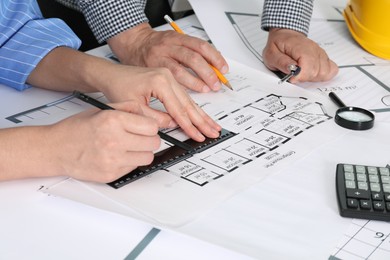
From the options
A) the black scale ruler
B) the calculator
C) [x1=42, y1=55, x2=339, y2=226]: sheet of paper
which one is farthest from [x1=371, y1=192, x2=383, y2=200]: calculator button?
the black scale ruler

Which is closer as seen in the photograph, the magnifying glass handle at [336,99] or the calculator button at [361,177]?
the calculator button at [361,177]

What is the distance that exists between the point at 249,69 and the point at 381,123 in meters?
0.32

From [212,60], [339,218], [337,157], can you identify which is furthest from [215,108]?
[339,218]

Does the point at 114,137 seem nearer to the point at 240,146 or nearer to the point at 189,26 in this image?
the point at 240,146

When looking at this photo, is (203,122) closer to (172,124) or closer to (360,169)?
(172,124)

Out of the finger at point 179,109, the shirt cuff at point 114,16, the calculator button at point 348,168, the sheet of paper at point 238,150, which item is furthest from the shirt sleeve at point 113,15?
the calculator button at point 348,168

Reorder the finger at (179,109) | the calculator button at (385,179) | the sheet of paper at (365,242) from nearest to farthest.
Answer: the sheet of paper at (365,242)
the calculator button at (385,179)
the finger at (179,109)

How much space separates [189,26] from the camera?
1425 millimetres

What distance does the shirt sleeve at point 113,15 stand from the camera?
1.24 metres

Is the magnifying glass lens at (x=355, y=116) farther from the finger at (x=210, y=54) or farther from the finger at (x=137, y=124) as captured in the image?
the finger at (x=137, y=124)

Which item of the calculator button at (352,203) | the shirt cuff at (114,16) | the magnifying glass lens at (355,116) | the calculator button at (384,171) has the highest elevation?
the shirt cuff at (114,16)

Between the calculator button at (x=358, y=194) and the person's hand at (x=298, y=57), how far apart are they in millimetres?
424

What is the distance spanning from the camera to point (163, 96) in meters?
0.95

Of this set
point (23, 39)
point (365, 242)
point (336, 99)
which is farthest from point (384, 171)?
point (23, 39)
